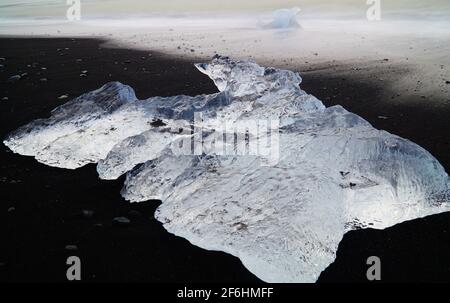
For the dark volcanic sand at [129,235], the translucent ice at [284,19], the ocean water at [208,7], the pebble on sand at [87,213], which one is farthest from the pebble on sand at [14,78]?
the ocean water at [208,7]

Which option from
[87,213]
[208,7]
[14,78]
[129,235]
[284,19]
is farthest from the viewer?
[208,7]

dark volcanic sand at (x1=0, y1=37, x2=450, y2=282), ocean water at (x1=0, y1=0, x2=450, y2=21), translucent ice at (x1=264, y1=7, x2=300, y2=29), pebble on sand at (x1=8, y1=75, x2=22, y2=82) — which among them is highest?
ocean water at (x1=0, y1=0, x2=450, y2=21)

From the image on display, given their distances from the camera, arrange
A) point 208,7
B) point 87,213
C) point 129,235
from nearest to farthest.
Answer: point 129,235, point 87,213, point 208,7

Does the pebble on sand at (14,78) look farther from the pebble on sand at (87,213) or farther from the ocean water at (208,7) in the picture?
the ocean water at (208,7)

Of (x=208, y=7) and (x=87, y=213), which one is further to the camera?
(x=208, y=7)

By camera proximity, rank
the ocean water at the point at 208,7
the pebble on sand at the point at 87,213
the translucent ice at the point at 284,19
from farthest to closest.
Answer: the ocean water at the point at 208,7 → the translucent ice at the point at 284,19 → the pebble on sand at the point at 87,213

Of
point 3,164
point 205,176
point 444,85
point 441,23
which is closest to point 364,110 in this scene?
point 444,85

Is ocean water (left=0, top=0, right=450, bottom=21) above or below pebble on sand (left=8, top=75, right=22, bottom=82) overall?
above

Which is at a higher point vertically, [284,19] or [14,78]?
[284,19]

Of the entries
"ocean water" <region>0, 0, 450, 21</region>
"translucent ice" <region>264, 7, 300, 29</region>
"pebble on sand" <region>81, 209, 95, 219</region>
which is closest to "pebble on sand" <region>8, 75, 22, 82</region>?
"pebble on sand" <region>81, 209, 95, 219</region>

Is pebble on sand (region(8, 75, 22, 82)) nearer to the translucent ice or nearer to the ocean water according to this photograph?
the translucent ice

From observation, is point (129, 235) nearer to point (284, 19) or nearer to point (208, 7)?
point (284, 19)

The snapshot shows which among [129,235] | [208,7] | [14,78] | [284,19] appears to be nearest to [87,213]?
[129,235]
